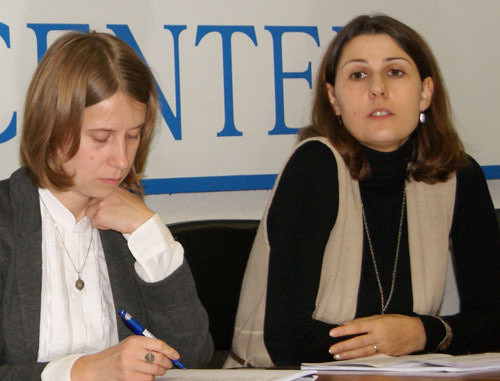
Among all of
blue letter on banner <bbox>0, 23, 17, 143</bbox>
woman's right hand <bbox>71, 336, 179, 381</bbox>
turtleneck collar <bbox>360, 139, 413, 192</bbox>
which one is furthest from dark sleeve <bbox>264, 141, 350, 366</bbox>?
blue letter on banner <bbox>0, 23, 17, 143</bbox>

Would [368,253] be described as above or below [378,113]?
below

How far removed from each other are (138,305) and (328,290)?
47cm

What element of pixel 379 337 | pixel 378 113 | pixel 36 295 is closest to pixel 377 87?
pixel 378 113

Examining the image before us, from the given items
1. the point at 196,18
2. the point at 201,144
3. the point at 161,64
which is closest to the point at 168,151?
the point at 201,144

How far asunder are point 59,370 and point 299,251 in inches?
27.9

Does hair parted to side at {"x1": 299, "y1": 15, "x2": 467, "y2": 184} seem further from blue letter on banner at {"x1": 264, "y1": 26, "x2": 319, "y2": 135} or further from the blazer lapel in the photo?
the blazer lapel

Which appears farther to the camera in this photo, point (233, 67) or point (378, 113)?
point (233, 67)

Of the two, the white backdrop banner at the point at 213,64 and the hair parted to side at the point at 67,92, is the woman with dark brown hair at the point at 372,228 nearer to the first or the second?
the white backdrop banner at the point at 213,64

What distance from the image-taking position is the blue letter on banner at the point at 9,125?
200cm

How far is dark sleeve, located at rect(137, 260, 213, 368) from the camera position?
1482mm

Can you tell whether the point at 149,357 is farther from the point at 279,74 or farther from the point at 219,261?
the point at 279,74

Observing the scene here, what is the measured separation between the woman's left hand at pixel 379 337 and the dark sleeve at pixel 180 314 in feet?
0.97

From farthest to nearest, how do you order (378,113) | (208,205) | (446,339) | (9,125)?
1. (208,205)
2. (9,125)
3. (378,113)
4. (446,339)

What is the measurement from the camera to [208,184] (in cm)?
218
